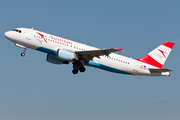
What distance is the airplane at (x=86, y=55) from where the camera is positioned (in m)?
42.2

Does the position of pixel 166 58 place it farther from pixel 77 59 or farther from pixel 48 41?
pixel 48 41

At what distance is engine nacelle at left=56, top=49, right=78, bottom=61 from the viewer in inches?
1643

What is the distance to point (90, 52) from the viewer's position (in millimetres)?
42250

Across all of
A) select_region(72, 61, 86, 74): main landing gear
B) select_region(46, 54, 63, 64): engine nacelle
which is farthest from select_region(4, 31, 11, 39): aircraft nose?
select_region(72, 61, 86, 74): main landing gear

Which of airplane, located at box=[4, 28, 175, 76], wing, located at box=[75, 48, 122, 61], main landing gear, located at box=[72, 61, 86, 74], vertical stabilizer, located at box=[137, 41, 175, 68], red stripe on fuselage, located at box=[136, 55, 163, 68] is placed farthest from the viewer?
vertical stabilizer, located at box=[137, 41, 175, 68]

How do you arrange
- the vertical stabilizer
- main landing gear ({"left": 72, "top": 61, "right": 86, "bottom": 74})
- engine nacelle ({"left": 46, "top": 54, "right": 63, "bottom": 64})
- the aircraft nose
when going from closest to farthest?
1. the aircraft nose
2. main landing gear ({"left": 72, "top": 61, "right": 86, "bottom": 74})
3. engine nacelle ({"left": 46, "top": 54, "right": 63, "bottom": 64})
4. the vertical stabilizer

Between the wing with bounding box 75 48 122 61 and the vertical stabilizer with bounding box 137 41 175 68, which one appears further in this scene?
the vertical stabilizer with bounding box 137 41 175 68

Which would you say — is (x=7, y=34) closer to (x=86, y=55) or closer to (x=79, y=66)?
(x=79, y=66)

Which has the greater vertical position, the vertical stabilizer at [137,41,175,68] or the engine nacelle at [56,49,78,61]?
the vertical stabilizer at [137,41,175,68]

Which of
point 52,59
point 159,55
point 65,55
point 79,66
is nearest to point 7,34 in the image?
point 52,59

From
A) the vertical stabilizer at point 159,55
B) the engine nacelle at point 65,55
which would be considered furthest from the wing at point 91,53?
the vertical stabilizer at point 159,55

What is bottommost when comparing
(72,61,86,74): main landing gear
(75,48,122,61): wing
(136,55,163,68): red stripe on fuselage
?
(72,61,86,74): main landing gear

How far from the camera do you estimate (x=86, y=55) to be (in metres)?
43.2

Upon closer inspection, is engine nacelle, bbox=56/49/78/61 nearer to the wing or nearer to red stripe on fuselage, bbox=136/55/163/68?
the wing
